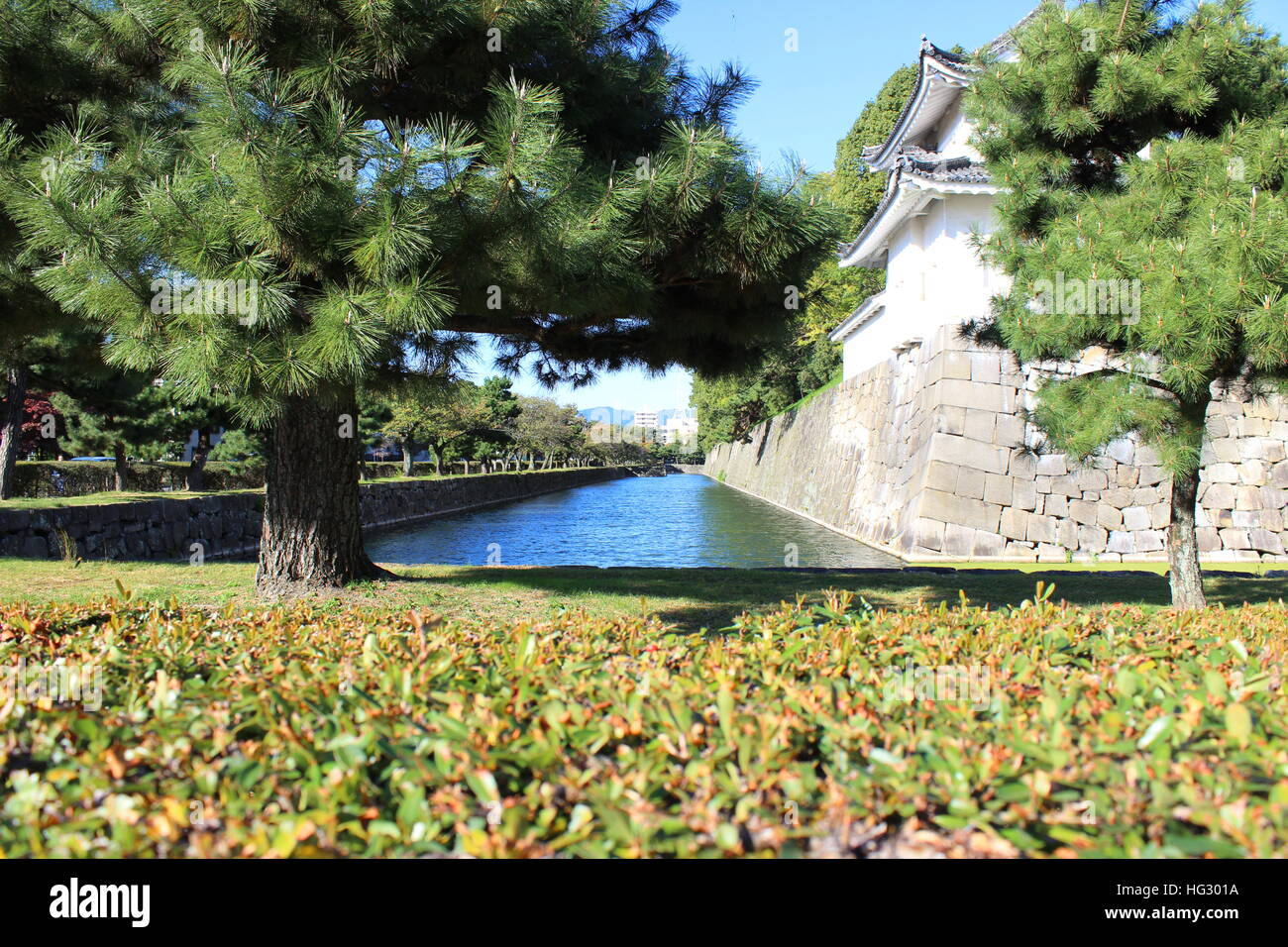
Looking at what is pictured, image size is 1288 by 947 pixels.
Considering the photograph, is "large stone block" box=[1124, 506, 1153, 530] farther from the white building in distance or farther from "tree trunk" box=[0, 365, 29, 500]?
"tree trunk" box=[0, 365, 29, 500]

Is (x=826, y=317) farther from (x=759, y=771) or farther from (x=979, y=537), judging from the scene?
(x=759, y=771)

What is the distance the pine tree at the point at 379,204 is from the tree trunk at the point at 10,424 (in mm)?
8487

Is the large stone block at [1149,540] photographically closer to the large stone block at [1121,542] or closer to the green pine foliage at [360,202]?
the large stone block at [1121,542]

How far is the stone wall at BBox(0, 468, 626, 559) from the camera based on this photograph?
1050 cm

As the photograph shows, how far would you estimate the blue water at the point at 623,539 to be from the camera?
1312 cm

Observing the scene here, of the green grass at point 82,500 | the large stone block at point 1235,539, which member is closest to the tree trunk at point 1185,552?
the large stone block at point 1235,539

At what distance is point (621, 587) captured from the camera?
776cm

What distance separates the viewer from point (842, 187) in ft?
96.0

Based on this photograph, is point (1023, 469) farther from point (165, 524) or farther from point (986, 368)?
point (165, 524)

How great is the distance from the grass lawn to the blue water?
3.46 metres

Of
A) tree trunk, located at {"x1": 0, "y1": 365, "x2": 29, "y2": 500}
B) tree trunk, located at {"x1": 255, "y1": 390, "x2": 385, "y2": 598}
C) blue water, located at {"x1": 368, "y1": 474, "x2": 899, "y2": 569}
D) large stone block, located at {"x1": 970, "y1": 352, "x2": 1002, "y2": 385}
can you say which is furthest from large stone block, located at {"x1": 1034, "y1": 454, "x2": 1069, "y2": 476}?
tree trunk, located at {"x1": 0, "y1": 365, "x2": 29, "y2": 500}

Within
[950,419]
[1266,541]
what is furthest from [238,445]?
[1266,541]

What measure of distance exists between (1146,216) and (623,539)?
1277 centimetres

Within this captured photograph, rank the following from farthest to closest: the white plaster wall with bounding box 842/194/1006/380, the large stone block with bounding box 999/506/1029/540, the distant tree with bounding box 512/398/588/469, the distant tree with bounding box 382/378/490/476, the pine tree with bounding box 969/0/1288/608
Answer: the distant tree with bounding box 512/398/588/469, the distant tree with bounding box 382/378/490/476, the white plaster wall with bounding box 842/194/1006/380, the large stone block with bounding box 999/506/1029/540, the pine tree with bounding box 969/0/1288/608
